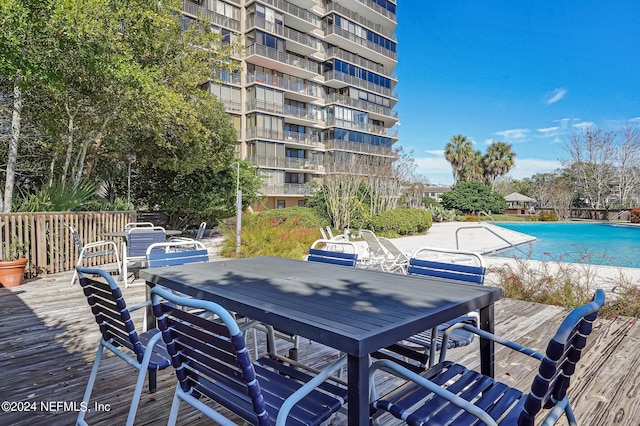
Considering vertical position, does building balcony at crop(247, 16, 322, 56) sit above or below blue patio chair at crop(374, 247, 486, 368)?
above

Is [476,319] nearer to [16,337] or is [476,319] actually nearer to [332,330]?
[332,330]

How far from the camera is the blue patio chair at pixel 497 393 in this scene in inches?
45.6

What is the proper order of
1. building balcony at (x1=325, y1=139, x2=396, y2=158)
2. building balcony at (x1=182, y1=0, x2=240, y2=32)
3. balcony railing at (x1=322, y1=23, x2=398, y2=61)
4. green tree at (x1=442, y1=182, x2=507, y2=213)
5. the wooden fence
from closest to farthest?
the wooden fence → building balcony at (x1=182, y1=0, x2=240, y2=32) → balcony railing at (x1=322, y1=23, x2=398, y2=61) → building balcony at (x1=325, y1=139, x2=396, y2=158) → green tree at (x1=442, y1=182, x2=507, y2=213)

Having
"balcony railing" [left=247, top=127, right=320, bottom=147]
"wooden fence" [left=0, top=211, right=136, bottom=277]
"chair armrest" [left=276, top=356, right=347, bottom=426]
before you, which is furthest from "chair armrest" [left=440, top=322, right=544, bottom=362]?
"balcony railing" [left=247, top=127, right=320, bottom=147]

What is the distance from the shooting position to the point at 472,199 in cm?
3052

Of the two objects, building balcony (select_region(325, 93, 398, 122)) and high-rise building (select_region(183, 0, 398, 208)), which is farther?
building balcony (select_region(325, 93, 398, 122))

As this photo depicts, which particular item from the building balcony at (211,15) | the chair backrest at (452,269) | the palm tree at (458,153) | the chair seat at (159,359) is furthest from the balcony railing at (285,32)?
the chair seat at (159,359)

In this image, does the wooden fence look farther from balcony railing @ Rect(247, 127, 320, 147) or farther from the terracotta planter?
balcony railing @ Rect(247, 127, 320, 147)

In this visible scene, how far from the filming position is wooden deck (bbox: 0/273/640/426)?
7.35 ft

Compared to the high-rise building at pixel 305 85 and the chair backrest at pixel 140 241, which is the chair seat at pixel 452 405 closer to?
the chair backrest at pixel 140 241

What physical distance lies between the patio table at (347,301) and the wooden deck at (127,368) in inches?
30.9

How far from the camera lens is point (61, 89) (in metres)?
7.47

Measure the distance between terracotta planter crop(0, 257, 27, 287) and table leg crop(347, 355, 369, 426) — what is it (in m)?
6.38

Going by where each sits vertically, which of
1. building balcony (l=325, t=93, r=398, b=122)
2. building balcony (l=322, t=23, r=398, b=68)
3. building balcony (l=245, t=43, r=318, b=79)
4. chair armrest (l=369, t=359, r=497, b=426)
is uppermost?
building balcony (l=322, t=23, r=398, b=68)
